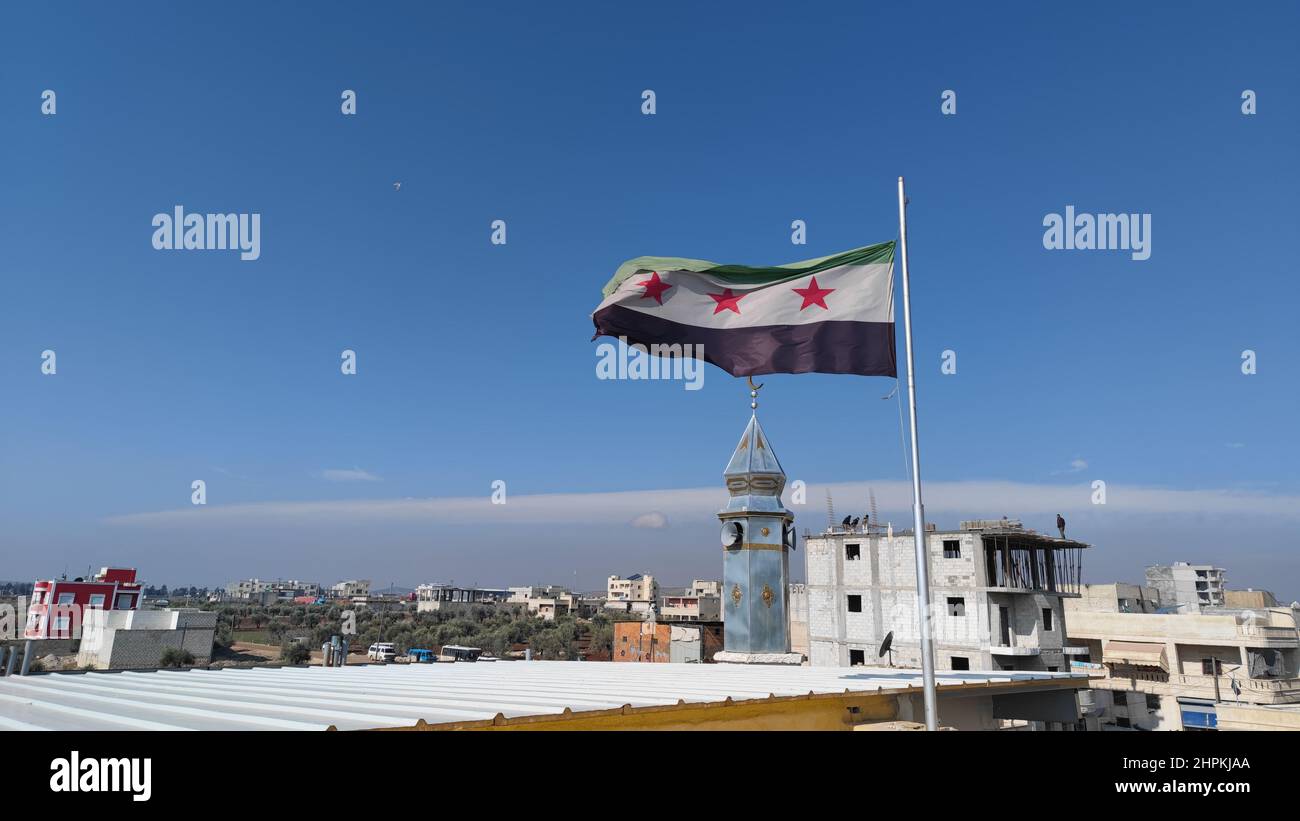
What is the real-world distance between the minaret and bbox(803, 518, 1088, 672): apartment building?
34.8m

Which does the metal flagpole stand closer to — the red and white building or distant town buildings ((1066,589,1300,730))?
distant town buildings ((1066,589,1300,730))

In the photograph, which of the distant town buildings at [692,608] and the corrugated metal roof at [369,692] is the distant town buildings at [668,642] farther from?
the corrugated metal roof at [369,692]

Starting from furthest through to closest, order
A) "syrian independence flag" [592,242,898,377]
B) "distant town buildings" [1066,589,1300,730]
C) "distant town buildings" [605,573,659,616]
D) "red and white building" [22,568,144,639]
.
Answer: "distant town buildings" [605,573,659,616] < "red and white building" [22,568,144,639] < "distant town buildings" [1066,589,1300,730] < "syrian independence flag" [592,242,898,377]

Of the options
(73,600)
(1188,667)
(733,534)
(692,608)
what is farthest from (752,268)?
(692,608)

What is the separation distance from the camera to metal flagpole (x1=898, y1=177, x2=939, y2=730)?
783 cm

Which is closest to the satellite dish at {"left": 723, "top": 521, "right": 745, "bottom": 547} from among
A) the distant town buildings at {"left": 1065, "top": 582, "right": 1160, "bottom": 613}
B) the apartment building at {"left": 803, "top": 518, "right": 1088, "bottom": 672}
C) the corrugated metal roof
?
the corrugated metal roof

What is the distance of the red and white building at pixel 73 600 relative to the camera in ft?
210

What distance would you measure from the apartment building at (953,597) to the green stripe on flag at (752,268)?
126ft

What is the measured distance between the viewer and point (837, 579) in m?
50.8

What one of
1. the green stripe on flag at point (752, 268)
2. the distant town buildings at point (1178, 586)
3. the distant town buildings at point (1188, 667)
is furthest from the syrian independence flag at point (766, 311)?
the distant town buildings at point (1178, 586)

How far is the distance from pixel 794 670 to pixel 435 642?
72772 millimetres

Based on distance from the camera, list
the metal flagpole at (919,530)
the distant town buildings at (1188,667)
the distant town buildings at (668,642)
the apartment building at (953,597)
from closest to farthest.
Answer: the metal flagpole at (919,530)
the apartment building at (953,597)
the distant town buildings at (1188,667)
the distant town buildings at (668,642)
